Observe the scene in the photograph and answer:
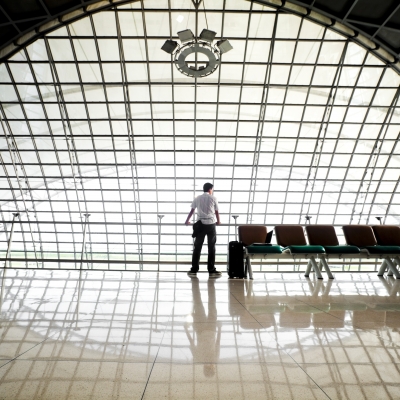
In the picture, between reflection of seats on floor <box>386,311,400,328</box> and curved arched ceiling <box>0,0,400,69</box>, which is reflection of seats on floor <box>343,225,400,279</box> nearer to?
reflection of seats on floor <box>386,311,400,328</box>

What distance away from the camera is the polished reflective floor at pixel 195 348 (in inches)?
63.5

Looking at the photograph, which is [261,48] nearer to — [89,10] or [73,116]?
[89,10]

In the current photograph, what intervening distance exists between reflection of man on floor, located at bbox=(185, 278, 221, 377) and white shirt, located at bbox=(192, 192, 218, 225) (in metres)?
3.96

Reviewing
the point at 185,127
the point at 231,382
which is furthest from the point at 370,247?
the point at 185,127

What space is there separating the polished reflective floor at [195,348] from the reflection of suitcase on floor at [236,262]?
335 centimetres

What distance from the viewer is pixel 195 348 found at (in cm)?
223

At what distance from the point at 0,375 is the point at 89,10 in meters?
17.9

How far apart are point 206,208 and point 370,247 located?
13.6 ft

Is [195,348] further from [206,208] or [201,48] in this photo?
[201,48]

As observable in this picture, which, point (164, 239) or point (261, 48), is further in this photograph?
point (164, 239)

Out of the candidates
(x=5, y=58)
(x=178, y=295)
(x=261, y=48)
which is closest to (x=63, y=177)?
(x=5, y=58)

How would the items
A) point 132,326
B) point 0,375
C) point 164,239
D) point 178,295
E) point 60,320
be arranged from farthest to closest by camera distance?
1. point 164,239
2. point 178,295
3. point 60,320
4. point 132,326
5. point 0,375

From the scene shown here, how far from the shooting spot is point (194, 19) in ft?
56.0

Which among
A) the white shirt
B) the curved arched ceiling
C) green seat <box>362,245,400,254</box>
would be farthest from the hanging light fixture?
green seat <box>362,245,400,254</box>
